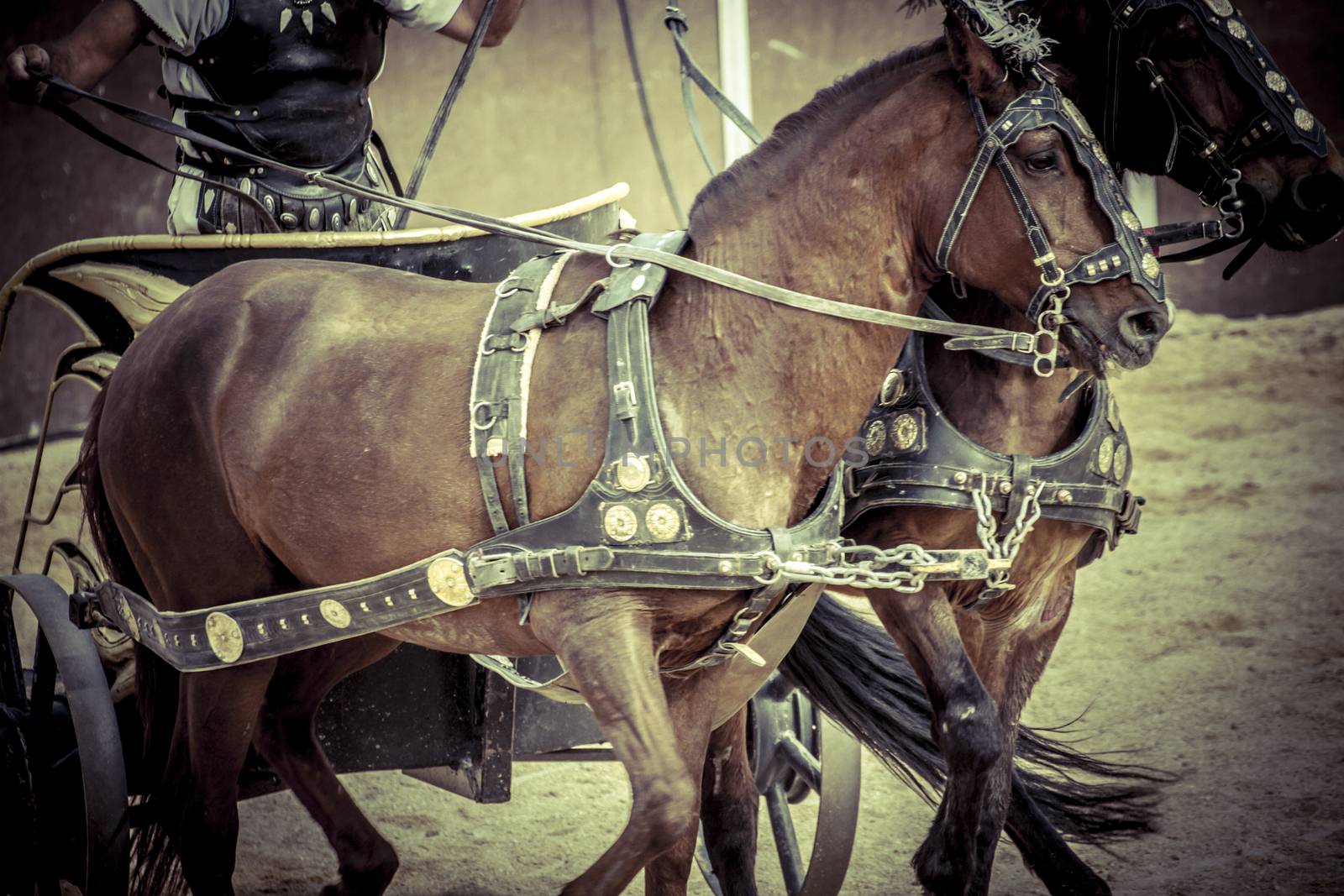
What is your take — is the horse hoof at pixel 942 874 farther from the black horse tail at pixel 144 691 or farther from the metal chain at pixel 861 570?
the black horse tail at pixel 144 691

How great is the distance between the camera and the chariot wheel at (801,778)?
294 cm

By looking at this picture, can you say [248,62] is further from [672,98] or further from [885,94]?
[672,98]

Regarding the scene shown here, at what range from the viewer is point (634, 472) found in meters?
1.95

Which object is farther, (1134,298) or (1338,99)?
(1338,99)

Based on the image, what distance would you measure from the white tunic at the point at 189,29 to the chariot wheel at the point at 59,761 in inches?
35.3

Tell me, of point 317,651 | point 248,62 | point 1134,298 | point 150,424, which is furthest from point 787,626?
point 248,62

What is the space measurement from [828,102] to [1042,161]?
1.17 ft

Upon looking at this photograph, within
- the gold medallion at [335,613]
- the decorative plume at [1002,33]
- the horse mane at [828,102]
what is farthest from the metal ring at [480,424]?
the decorative plume at [1002,33]

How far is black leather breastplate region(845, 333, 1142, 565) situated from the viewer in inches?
95.7

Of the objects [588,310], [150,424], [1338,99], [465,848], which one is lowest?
[465,848]

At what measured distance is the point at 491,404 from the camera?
6.73ft

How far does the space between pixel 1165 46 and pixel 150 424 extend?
1905 millimetres

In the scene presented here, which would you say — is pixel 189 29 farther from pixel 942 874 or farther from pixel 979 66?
pixel 942 874

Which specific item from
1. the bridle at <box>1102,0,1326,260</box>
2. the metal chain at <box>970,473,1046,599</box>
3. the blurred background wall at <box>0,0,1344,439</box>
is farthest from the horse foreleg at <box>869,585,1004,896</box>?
the blurred background wall at <box>0,0,1344,439</box>
